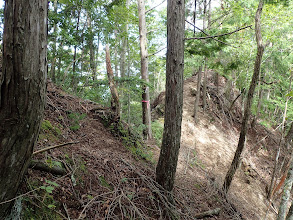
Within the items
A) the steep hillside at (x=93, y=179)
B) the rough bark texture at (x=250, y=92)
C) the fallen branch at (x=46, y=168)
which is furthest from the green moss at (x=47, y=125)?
the rough bark texture at (x=250, y=92)

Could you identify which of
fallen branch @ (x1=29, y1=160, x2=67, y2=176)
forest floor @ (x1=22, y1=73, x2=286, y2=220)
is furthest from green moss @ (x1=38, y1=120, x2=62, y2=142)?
fallen branch @ (x1=29, y1=160, x2=67, y2=176)

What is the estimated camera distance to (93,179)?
10.6 ft

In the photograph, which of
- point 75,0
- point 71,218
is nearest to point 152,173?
point 71,218

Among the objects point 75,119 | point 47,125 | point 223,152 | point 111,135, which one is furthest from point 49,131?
point 223,152

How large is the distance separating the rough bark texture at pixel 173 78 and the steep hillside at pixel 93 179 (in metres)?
0.87

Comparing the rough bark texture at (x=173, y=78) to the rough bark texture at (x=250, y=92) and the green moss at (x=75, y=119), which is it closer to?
the green moss at (x=75, y=119)

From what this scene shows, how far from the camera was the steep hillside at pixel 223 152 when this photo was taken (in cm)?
749

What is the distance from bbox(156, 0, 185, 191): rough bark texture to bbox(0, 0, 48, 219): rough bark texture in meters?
2.29

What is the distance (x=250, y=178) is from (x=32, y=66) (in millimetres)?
10940

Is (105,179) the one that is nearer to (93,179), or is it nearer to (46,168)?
(93,179)

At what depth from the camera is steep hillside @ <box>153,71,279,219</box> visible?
7.49 m

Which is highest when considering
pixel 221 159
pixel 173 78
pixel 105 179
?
pixel 173 78

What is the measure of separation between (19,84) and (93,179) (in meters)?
2.19

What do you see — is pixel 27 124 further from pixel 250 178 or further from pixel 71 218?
pixel 250 178
